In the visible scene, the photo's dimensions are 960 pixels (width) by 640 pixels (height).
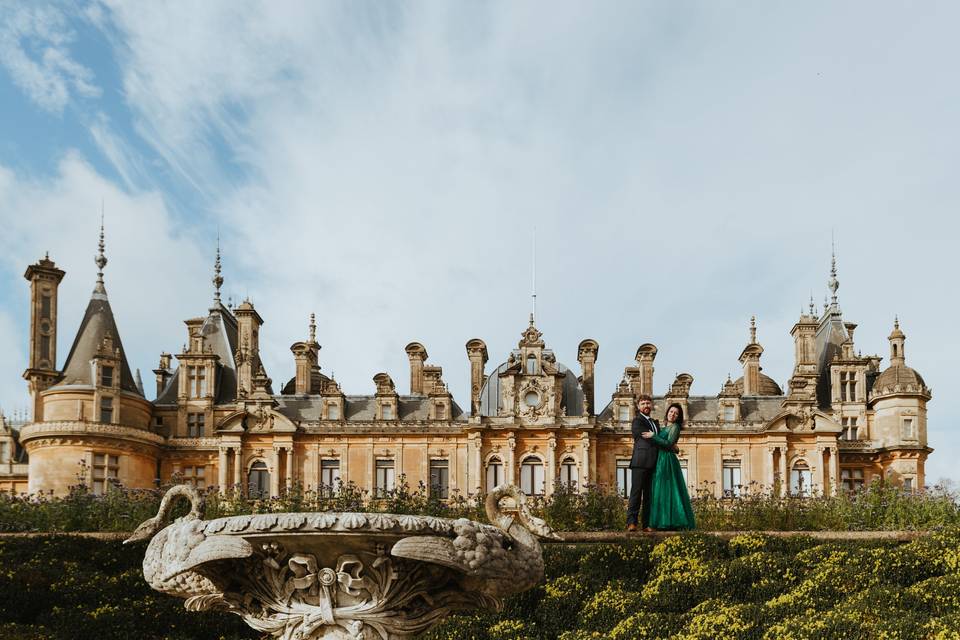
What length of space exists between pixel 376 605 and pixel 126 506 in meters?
10.8

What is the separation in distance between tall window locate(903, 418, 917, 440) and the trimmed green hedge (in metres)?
29.5

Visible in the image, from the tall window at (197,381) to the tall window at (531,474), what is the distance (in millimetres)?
12534

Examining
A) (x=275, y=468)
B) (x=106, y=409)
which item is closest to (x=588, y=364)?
(x=275, y=468)

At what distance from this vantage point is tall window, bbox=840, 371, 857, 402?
43.8m

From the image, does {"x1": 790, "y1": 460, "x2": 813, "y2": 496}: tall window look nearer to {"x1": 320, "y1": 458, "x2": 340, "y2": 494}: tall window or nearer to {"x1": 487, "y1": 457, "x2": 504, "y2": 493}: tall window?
{"x1": 487, "y1": 457, "x2": 504, "y2": 493}: tall window

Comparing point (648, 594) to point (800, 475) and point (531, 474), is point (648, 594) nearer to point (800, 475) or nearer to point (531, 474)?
point (531, 474)

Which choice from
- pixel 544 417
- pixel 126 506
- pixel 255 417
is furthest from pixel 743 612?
pixel 255 417

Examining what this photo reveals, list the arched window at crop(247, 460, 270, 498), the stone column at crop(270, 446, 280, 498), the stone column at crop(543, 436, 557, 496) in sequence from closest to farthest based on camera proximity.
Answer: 1. the stone column at crop(543, 436, 557, 496)
2. the stone column at crop(270, 446, 280, 498)
3. the arched window at crop(247, 460, 270, 498)

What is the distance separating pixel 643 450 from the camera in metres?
15.3

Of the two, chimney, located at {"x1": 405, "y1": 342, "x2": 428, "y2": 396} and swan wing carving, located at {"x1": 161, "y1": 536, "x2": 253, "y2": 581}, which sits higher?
chimney, located at {"x1": 405, "y1": 342, "x2": 428, "y2": 396}

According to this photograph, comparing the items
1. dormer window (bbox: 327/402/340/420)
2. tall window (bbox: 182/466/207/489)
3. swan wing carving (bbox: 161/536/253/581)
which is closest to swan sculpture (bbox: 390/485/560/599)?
swan wing carving (bbox: 161/536/253/581)

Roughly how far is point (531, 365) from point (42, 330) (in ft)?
A: 58.3

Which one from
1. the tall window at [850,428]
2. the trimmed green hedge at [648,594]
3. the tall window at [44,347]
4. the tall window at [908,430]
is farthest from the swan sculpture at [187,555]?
the tall window at [850,428]

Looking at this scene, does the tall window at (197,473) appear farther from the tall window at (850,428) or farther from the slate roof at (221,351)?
the tall window at (850,428)
